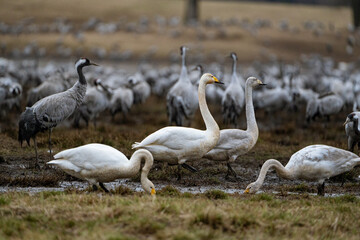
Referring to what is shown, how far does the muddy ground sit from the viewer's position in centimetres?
818

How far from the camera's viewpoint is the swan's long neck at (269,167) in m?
7.28

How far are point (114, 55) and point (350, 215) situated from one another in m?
33.6

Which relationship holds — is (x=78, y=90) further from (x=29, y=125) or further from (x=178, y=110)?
(x=178, y=110)

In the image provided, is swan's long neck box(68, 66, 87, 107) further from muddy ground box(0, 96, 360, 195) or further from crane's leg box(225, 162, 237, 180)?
crane's leg box(225, 162, 237, 180)

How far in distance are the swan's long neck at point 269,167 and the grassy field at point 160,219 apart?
3.05 feet

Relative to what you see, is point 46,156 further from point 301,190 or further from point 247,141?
point 301,190

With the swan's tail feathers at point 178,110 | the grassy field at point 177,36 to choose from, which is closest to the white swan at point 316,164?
the swan's tail feathers at point 178,110

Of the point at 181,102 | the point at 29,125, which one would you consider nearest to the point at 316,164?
the point at 29,125

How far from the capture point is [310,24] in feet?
176

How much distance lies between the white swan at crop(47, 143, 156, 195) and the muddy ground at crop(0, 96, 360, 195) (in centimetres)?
107

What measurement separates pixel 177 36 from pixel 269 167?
123 ft

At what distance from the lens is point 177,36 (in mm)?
44094

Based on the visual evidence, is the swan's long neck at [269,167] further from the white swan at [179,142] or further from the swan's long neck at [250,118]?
the swan's long neck at [250,118]

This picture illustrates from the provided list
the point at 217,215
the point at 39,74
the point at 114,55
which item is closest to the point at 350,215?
the point at 217,215
